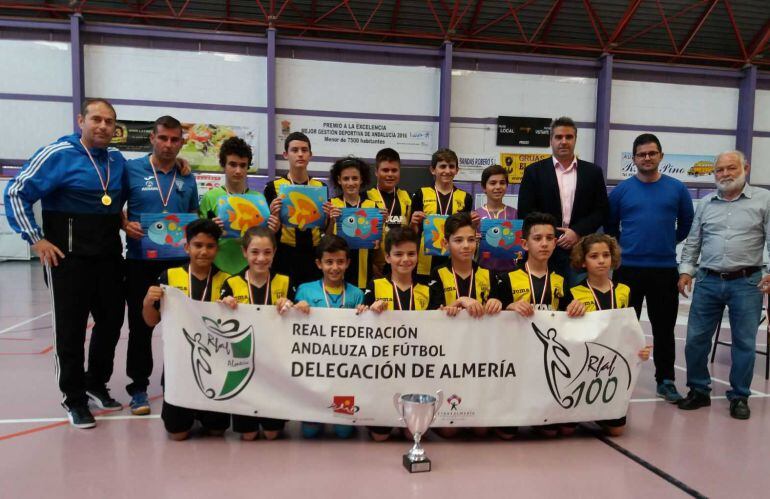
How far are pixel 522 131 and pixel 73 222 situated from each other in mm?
13078

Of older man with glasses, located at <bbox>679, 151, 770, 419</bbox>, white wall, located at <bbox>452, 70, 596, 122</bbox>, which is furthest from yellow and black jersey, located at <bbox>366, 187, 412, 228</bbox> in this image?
white wall, located at <bbox>452, 70, 596, 122</bbox>

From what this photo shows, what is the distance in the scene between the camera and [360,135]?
557 inches

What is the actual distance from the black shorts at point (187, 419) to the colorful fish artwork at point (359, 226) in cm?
145

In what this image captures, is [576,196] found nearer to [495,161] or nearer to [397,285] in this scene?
[397,285]

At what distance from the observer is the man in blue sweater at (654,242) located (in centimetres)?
412

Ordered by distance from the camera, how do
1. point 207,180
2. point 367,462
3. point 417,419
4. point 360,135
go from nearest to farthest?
point 417,419, point 367,462, point 207,180, point 360,135

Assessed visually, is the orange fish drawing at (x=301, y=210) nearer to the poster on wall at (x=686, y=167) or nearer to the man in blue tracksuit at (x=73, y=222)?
the man in blue tracksuit at (x=73, y=222)

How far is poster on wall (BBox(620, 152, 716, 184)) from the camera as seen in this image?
1527 centimetres

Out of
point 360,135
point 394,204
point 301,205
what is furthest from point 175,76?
point 301,205

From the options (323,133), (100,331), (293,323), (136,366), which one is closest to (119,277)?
(100,331)

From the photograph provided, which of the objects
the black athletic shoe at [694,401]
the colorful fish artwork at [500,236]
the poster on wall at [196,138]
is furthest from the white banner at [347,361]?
the poster on wall at [196,138]

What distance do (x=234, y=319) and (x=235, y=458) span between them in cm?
78

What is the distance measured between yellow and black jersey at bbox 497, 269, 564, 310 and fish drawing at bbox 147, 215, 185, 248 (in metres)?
2.18

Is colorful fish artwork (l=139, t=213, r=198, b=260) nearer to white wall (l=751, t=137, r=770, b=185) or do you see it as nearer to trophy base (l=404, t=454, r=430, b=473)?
trophy base (l=404, t=454, r=430, b=473)
